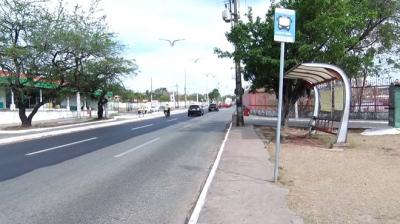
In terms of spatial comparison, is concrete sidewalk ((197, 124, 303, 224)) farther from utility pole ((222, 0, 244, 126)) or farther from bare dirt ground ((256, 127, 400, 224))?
utility pole ((222, 0, 244, 126))

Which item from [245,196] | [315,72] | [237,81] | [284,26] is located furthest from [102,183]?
[237,81]

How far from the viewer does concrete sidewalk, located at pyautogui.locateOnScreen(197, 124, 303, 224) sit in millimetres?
7566

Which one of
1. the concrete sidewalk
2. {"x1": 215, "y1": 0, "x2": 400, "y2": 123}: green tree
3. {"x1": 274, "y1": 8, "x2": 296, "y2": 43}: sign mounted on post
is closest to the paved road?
the concrete sidewalk

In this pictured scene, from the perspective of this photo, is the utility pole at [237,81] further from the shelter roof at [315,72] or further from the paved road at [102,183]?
the paved road at [102,183]

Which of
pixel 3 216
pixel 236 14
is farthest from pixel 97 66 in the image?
pixel 3 216

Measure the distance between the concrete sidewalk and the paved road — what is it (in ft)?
1.43

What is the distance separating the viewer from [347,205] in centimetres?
841

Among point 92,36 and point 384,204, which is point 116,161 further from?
point 92,36

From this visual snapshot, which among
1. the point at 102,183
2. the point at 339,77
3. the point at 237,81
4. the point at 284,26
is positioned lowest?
the point at 102,183

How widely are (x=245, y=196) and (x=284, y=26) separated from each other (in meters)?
3.61

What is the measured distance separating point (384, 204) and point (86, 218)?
15.3ft

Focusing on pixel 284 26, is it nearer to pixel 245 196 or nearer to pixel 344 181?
pixel 344 181

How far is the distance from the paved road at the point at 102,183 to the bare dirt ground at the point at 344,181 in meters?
1.99

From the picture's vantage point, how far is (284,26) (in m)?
10.6
